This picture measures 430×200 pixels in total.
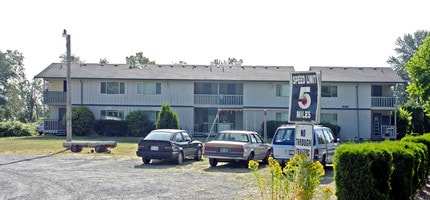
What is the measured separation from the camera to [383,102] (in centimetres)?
4284

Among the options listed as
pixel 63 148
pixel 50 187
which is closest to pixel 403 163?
pixel 50 187

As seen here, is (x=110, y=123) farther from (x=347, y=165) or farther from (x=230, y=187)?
(x=347, y=165)

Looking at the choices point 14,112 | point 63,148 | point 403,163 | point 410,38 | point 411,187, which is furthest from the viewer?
point 410,38

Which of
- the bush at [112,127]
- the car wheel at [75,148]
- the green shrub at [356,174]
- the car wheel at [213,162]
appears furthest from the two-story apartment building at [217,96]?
the green shrub at [356,174]

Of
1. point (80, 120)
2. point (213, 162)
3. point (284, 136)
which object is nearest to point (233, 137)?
point (213, 162)

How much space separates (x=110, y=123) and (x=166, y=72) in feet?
21.8

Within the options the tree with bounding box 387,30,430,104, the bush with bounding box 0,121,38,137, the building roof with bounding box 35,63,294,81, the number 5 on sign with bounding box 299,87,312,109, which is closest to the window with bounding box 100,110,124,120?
the building roof with bounding box 35,63,294,81

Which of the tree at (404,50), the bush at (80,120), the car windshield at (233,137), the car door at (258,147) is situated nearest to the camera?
the car windshield at (233,137)

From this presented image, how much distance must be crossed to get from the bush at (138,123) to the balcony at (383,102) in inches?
688

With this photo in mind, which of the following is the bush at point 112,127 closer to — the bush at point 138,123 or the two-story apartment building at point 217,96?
the bush at point 138,123

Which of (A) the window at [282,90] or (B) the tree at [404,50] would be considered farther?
Result: (B) the tree at [404,50]

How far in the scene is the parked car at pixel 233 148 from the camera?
1956 cm

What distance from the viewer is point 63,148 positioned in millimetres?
28641

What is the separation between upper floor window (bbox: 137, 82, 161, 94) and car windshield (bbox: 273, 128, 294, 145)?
25671 mm
